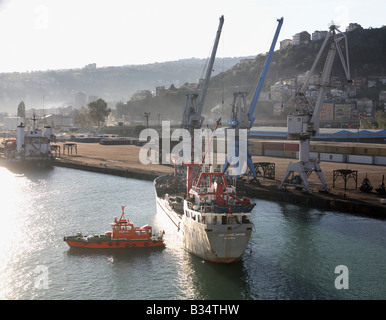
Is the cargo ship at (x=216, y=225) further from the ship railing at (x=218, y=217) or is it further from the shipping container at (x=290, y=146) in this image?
the shipping container at (x=290, y=146)

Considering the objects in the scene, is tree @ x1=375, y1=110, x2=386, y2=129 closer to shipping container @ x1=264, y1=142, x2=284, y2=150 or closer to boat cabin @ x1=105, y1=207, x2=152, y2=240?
shipping container @ x1=264, y1=142, x2=284, y2=150

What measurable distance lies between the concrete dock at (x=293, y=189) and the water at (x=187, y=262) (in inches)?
71.3

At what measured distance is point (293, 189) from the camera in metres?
55.2

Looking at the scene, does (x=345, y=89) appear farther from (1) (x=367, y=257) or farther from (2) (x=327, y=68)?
(1) (x=367, y=257)

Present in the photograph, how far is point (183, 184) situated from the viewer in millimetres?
50938

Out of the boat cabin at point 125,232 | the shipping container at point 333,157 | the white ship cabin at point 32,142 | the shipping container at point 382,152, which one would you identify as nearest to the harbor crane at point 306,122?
the shipping container at point 382,152

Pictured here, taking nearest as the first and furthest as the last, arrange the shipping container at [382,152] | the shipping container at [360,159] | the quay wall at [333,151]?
the shipping container at [382,152], the quay wall at [333,151], the shipping container at [360,159]

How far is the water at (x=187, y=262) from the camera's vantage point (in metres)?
27.3

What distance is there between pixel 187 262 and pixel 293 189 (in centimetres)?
2684

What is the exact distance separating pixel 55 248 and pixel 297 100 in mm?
33839

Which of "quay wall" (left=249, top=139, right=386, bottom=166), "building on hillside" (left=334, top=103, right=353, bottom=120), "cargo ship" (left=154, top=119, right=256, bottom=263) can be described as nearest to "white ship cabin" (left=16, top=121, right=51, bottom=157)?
"quay wall" (left=249, top=139, right=386, bottom=166)

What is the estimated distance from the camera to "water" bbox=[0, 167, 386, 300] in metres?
27.3
